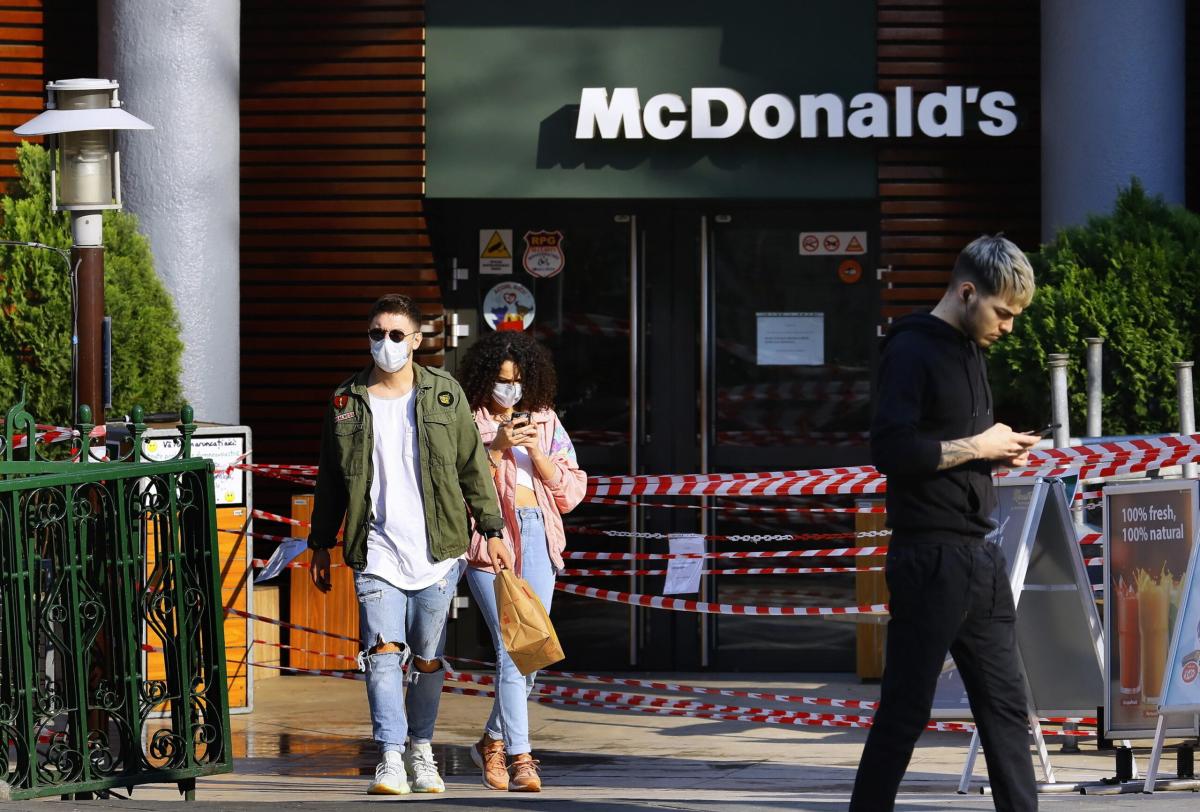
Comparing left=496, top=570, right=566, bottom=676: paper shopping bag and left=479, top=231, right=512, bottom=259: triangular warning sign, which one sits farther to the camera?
left=479, top=231, right=512, bottom=259: triangular warning sign

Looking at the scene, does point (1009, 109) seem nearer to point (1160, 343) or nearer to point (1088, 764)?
point (1160, 343)

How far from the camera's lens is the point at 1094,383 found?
27.9 feet

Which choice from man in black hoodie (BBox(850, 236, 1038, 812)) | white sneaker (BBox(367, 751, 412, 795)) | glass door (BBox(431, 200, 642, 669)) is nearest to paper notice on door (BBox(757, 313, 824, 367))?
glass door (BBox(431, 200, 642, 669))

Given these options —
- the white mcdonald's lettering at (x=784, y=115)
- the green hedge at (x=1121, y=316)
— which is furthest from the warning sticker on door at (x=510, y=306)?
the green hedge at (x=1121, y=316)

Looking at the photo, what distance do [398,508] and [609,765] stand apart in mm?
1934

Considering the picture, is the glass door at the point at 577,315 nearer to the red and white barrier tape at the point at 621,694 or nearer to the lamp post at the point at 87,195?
the red and white barrier tape at the point at 621,694

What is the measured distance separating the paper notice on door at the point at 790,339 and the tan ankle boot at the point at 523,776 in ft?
14.9

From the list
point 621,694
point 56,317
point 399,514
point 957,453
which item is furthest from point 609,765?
point 56,317

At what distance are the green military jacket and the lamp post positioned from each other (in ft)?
5.21

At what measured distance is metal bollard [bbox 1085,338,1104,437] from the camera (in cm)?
841

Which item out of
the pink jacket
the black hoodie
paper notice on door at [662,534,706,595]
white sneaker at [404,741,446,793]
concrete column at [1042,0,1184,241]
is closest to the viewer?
the black hoodie

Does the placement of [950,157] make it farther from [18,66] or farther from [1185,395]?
[18,66]

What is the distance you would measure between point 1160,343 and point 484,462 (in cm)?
426

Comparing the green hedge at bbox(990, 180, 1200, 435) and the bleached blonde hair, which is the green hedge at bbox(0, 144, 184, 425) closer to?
the green hedge at bbox(990, 180, 1200, 435)
